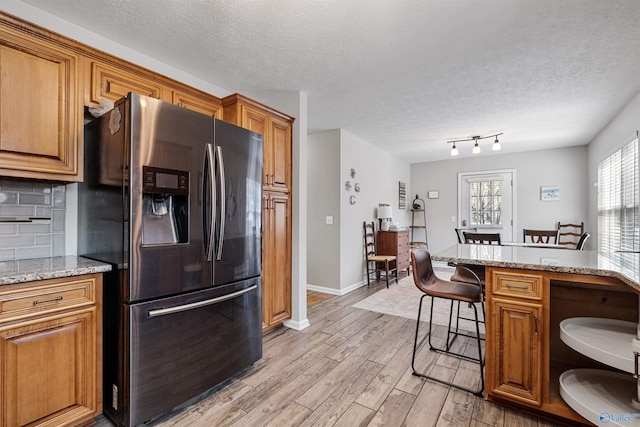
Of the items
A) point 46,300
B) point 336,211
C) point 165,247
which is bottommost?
point 46,300

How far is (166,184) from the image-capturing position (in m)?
1.71

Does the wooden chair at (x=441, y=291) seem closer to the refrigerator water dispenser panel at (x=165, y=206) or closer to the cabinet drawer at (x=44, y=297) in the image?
the refrigerator water dispenser panel at (x=165, y=206)

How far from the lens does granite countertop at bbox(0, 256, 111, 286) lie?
138 cm

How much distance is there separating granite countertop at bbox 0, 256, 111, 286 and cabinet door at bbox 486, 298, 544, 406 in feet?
7.59

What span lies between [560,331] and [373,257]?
3290mm

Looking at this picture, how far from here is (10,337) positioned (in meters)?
1.36

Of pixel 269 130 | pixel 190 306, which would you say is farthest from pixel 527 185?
pixel 190 306

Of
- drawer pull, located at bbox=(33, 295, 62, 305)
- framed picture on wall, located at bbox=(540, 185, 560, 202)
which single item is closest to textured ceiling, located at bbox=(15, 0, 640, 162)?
drawer pull, located at bbox=(33, 295, 62, 305)

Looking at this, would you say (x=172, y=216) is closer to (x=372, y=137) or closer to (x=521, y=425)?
(x=521, y=425)

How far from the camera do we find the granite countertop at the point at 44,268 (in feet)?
4.54

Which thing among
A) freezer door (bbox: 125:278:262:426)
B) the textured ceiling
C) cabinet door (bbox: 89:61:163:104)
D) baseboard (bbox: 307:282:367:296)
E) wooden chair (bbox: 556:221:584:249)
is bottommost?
baseboard (bbox: 307:282:367:296)

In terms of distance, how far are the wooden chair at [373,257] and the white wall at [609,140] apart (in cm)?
330

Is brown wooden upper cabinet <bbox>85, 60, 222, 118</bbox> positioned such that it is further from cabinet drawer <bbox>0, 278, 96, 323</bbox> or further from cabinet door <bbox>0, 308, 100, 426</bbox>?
Answer: cabinet door <bbox>0, 308, 100, 426</bbox>

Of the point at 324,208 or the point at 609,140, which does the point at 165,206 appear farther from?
the point at 609,140
